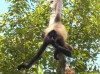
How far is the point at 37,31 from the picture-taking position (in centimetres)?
945

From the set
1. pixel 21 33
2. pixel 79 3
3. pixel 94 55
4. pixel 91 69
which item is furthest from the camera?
pixel 79 3

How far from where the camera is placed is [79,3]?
33.3ft

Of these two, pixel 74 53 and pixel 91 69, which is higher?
pixel 74 53

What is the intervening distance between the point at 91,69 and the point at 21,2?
3816 millimetres

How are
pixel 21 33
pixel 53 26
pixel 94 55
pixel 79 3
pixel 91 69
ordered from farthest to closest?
pixel 79 3 → pixel 21 33 → pixel 94 55 → pixel 91 69 → pixel 53 26

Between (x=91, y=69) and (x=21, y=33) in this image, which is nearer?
(x=91, y=69)

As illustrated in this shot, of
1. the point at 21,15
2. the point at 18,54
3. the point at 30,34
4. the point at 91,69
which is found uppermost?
the point at 21,15

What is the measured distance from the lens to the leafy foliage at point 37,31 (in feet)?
29.1

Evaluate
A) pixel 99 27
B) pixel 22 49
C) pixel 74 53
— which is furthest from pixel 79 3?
pixel 74 53

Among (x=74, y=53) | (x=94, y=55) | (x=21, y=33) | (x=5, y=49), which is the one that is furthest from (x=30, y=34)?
(x=74, y=53)

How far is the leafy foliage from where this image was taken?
8875mm

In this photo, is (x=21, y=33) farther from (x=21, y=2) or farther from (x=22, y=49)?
(x=21, y=2)

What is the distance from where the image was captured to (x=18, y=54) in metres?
9.07

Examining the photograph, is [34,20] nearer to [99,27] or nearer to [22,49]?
[22,49]
